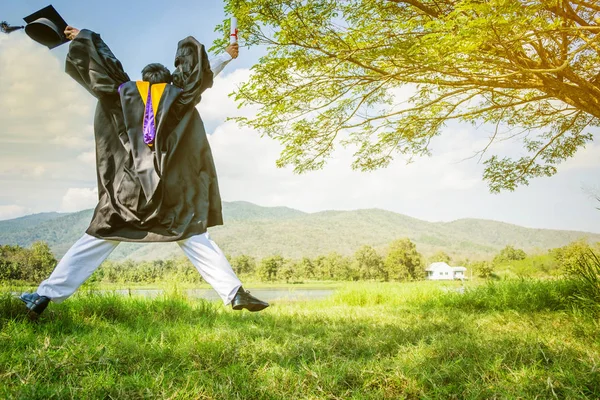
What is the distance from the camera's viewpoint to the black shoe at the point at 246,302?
2.90m

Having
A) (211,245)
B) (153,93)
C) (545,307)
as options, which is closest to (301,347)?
(211,245)

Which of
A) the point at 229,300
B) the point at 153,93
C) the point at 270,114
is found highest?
the point at 270,114

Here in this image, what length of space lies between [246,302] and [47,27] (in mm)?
2464

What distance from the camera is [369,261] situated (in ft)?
89.6

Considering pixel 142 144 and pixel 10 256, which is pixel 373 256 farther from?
pixel 142 144

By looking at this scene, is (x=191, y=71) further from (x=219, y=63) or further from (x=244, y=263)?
(x=244, y=263)

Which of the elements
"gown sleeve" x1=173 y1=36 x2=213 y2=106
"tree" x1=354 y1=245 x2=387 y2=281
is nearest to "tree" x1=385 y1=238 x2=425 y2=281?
"tree" x1=354 y1=245 x2=387 y2=281

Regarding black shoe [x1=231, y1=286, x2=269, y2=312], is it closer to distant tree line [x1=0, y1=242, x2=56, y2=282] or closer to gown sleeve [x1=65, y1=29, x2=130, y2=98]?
gown sleeve [x1=65, y1=29, x2=130, y2=98]

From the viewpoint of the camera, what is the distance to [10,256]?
655 cm

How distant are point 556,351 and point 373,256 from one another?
25036mm

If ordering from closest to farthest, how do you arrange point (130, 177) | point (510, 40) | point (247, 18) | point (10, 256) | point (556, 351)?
point (556, 351) < point (130, 177) < point (510, 40) < point (247, 18) < point (10, 256)

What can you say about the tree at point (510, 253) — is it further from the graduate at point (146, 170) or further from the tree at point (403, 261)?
the graduate at point (146, 170)

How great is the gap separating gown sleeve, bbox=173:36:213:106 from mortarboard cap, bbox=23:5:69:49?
86 centimetres

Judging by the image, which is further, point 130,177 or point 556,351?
point 130,177
